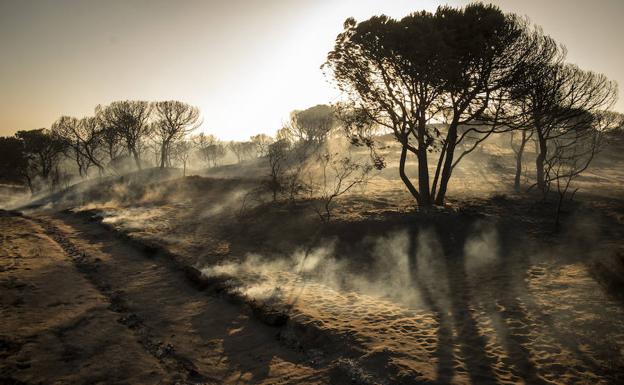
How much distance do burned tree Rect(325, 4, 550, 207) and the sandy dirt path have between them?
561 inches

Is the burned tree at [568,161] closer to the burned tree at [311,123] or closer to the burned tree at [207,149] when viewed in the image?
the burned tree at [311,123]

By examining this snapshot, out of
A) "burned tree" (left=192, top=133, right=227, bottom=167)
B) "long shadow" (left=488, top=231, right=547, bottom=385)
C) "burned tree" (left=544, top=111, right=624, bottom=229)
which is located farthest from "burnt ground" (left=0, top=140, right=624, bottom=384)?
"burned tree" (left=192, top=133, right=227, bottom=167)

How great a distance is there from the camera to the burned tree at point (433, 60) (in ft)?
56.7

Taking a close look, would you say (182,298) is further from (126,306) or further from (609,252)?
(609,252)

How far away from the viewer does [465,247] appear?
16.4 meters

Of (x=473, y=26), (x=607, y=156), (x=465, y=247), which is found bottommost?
(x=465, y=247)

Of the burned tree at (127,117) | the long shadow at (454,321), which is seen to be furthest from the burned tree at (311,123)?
the long shadow at (454,321)

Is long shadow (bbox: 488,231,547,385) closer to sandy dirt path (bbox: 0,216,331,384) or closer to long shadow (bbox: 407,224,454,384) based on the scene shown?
long shadow (bbox: 407,224,454,384)

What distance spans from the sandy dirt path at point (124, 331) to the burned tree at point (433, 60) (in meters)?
14.2

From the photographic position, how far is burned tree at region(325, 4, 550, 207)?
680 inches

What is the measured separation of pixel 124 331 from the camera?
10133 millimetres

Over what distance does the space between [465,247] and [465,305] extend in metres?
5.97

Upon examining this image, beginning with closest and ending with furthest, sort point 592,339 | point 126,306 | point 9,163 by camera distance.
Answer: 1. point 592,339
2. point 126,306
3. point 9,163

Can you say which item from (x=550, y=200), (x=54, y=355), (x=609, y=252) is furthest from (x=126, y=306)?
(x=550, y=200)
